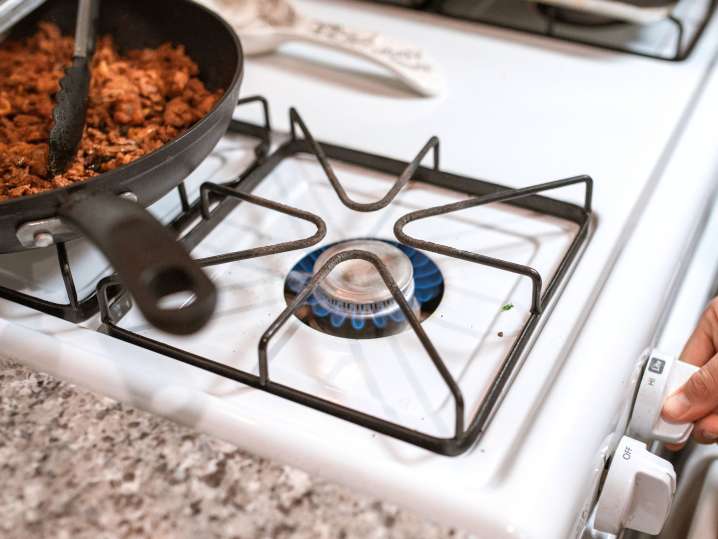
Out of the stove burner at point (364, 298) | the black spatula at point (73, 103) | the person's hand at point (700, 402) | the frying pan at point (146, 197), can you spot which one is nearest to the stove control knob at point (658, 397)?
the person's hand at point (700, 402)

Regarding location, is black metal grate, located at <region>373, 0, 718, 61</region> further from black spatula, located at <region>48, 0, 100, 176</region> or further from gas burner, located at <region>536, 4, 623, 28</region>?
black spatula, located at <region>48, 0, 100, 176</region>

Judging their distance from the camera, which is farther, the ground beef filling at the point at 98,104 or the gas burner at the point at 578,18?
the gas burner at the point at 578,18

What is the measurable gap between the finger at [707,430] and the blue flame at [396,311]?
0.71 ft

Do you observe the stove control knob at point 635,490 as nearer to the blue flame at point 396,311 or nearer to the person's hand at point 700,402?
the person's hand at point 700,402

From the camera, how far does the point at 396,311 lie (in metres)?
0.59

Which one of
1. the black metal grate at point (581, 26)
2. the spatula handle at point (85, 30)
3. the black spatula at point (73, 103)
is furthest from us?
the black metal grate at point (581, 26)

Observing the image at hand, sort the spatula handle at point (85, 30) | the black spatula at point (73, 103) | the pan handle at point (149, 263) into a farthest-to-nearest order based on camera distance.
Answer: the spatula handle at point (85, 30) → the black spatula at point (73, 103) → the pan handle at point (149, 263)

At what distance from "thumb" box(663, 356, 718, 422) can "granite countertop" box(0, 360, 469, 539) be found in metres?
0.23

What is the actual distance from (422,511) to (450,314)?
6.6 inches

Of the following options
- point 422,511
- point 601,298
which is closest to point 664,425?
point 601,298

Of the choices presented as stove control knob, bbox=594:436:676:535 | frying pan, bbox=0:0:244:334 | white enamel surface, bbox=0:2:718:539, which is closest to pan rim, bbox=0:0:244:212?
frying pan, bbox=0:0:244:334

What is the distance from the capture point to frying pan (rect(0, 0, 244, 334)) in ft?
1.30

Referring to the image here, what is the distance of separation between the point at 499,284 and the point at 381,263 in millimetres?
121

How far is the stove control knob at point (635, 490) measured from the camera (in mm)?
532
